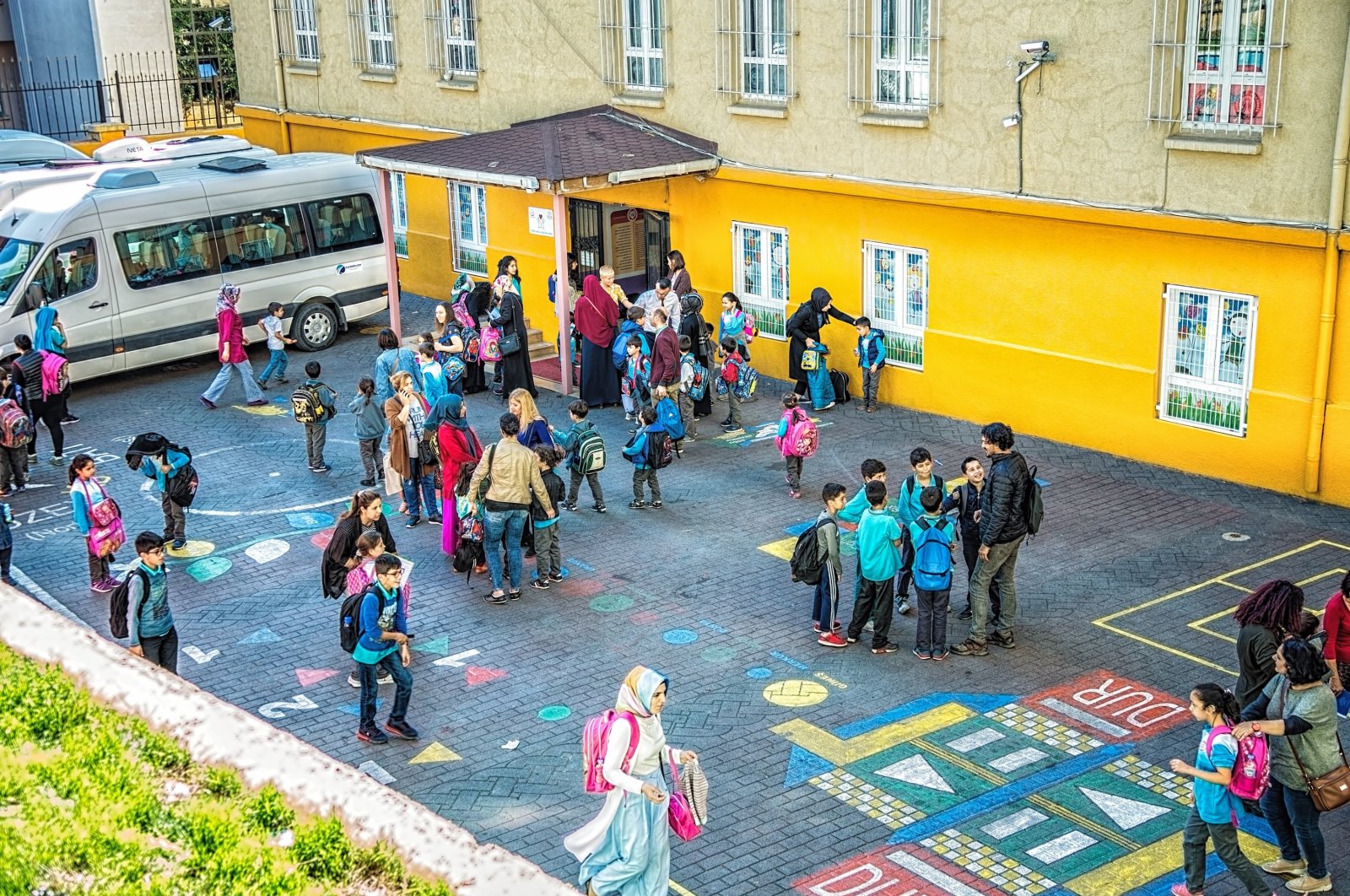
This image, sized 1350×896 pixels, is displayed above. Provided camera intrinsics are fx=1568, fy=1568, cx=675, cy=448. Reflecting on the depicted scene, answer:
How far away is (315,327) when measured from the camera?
24047 mm

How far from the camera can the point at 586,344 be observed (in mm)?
19984

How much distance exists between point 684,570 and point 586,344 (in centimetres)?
574

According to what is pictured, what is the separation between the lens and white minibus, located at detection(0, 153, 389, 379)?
21.5m

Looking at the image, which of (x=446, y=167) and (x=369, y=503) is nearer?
(x=369, y=503)

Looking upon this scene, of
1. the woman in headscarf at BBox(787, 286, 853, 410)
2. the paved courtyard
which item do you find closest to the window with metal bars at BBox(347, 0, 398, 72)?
the paved courtyard

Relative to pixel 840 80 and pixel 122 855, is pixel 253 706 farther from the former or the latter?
pixel 840 80

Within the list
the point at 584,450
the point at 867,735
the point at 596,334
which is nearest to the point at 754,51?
the point at 596,334

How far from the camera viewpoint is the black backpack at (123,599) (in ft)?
37.7

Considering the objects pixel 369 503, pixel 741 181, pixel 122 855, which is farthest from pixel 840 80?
pixel 122 855

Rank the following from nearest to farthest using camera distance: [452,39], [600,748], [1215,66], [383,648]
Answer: [600,748]
[383,648]
[1215,66]
[452,39]

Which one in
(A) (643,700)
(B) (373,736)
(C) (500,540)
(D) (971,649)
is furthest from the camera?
(C) (500,540)

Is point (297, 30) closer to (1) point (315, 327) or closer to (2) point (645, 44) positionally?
(1) point (315, 327)

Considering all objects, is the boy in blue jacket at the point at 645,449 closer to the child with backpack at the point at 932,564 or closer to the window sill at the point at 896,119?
the child with backpack at the point at 932,564

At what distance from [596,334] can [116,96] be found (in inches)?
712
